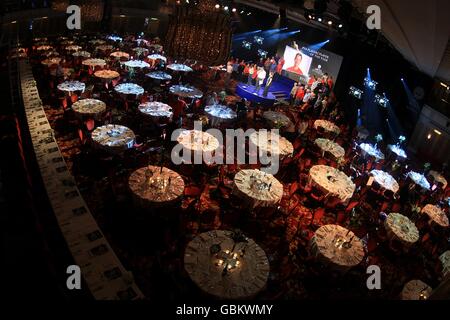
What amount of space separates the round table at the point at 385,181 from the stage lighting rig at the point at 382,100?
7.06 meters

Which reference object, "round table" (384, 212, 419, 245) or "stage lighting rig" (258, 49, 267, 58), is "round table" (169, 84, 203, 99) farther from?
"stage lighting rig" (258, 49, 267, 58)

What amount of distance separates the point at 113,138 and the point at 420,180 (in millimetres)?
11341

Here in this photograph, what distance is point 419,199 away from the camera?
10.9 meters

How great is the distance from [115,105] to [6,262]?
8.44 meters

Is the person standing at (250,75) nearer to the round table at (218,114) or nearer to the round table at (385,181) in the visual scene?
the round table at (218,114)

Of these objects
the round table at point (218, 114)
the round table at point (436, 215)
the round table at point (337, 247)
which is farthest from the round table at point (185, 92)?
the round table at point (436, 215)

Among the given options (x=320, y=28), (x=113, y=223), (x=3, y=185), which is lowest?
(x=113, y=223)

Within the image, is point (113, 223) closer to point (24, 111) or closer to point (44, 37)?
point (24, 111)

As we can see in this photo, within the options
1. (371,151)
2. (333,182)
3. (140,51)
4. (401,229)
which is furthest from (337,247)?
(140,51)

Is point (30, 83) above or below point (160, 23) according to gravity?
below

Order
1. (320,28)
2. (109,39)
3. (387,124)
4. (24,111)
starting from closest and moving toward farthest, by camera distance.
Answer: (24,111)
(387,124)
(320,28)
(109,39)

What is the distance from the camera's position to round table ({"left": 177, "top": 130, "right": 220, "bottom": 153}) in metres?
9.66
